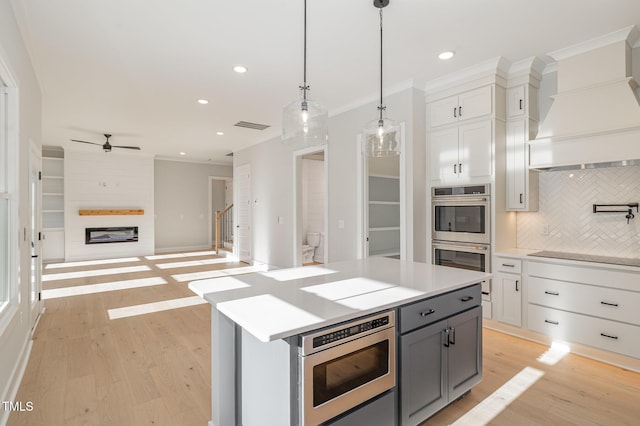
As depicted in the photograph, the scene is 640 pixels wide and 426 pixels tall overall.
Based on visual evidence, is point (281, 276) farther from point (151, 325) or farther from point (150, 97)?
point (150, 97)

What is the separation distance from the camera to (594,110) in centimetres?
295

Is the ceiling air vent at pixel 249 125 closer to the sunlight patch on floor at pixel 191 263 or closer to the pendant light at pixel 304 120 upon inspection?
Result: the sunlight patch on floor at pixel 191 263

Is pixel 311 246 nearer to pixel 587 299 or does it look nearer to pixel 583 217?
pixel 583 217

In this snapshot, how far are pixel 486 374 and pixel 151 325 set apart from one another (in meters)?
3.42

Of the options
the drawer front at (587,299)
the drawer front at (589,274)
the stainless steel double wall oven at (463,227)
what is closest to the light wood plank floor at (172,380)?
the drawer front at (587,299)

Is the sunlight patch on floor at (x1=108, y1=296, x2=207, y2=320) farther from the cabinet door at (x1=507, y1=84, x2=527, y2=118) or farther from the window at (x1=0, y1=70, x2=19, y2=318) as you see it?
the cabinet door at (x1=507, y1=84, x2=527, y2=118)

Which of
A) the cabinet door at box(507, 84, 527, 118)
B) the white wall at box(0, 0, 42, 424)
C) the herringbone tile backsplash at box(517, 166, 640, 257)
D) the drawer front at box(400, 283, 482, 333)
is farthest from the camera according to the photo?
the cabinet door at box(507, 84, 527, 118)

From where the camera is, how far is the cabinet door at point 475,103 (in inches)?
138

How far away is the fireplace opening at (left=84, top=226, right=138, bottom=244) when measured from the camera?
8188 millimetres

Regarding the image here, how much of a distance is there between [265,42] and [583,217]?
139 inches

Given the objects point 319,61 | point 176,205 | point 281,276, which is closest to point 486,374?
point 281,276

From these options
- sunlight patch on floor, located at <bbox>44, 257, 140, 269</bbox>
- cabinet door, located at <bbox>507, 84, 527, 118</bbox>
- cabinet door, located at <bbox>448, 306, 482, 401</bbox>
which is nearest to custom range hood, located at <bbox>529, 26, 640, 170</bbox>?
cabinet door, located at <bbox>507, 84, 527, 118</bbox>

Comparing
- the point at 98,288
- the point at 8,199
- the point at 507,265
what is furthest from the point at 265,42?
the point at 98,288

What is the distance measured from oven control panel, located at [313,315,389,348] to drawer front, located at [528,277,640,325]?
234cm
